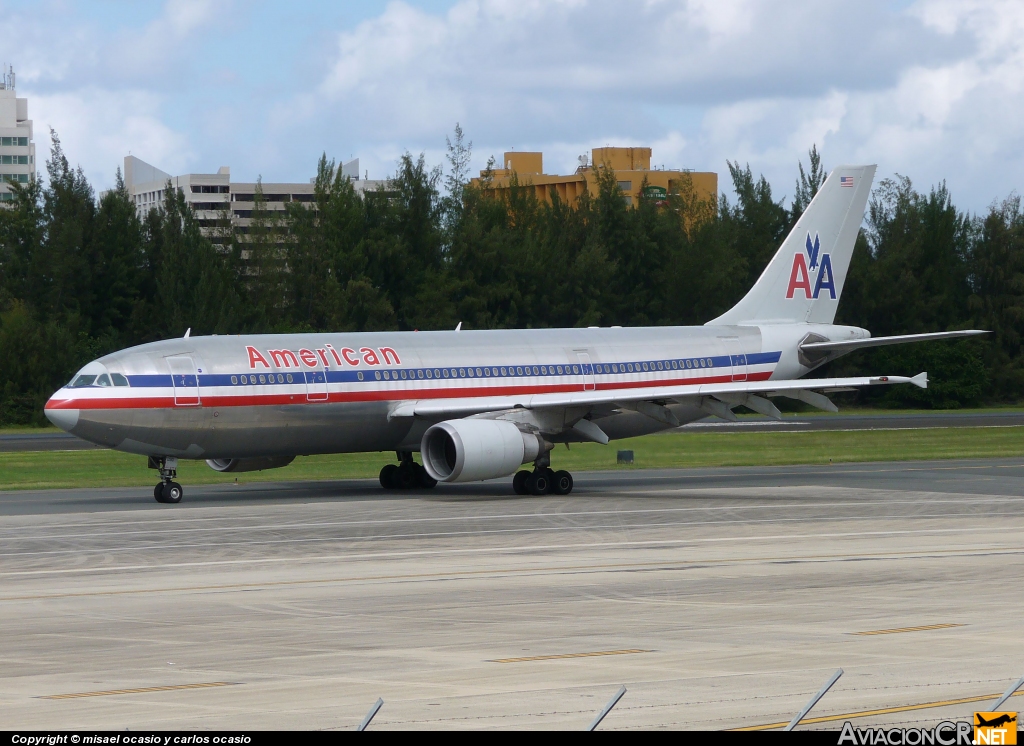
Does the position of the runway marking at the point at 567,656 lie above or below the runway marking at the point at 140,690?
below

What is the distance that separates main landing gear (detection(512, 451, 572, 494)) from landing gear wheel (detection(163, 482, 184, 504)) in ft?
26.7

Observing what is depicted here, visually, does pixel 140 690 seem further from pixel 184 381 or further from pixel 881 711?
pixel 184 381

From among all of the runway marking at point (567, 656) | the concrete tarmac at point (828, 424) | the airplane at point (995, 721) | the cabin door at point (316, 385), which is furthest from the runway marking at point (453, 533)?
the concrete tarmac at point (828, 424)

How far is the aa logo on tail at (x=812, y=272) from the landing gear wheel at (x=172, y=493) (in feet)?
65.2

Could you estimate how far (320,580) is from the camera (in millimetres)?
20531

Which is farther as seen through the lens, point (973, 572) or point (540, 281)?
point (540, 281)

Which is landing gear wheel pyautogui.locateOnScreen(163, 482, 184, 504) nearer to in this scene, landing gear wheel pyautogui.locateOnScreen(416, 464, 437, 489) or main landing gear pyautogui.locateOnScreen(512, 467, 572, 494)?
landing gear wheel pyautogui.locateOnScreen(416, 464, 437, 489)

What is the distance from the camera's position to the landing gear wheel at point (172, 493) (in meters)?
33.1

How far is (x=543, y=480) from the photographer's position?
34906mm

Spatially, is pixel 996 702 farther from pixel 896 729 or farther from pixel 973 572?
pixel 973 572

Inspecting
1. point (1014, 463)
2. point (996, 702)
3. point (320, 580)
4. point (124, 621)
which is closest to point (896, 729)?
point (996, 702)

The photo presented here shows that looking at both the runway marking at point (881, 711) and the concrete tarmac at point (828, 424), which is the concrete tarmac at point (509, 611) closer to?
the runway marking at point (881, 711)

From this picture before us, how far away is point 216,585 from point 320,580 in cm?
149

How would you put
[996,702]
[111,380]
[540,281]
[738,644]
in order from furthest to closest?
[540,281]
[111,380]
[738,644]
[996,702]
